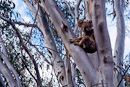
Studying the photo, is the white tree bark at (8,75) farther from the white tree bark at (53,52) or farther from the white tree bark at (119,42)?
the white tree bark at (119,42)

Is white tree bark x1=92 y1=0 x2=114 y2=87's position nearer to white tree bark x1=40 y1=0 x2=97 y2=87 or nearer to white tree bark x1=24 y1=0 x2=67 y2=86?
white tree bark x1=40 y1=0 x2=97 y2=87

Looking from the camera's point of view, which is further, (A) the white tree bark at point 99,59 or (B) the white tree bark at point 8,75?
(B) the white tree bark at point 8,75

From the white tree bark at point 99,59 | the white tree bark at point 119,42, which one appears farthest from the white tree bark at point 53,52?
the white tree bark at point 119,42

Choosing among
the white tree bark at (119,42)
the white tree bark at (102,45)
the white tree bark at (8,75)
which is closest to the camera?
the white tree bark at (102,45)

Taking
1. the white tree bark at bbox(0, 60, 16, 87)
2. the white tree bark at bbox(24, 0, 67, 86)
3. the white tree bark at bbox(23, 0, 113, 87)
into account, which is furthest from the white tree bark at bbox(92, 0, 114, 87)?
the white tree bark at bbox(0, 60, 16, 87)

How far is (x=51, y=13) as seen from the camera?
1.57m

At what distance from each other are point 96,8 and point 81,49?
32 centimetres

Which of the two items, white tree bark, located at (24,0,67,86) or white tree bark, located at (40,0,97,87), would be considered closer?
white tree bark, located at (40,0,97,87)

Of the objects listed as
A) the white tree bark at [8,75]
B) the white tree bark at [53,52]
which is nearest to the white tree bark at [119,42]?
the white tree bark at [53,52]

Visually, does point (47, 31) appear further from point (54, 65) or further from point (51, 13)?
point (51, 13)

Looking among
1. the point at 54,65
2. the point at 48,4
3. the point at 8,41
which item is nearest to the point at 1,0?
the point at 8,41

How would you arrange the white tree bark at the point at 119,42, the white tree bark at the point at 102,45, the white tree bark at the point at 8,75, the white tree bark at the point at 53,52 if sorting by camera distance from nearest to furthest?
the white tree bark at the point at 102,45, the white tree bark at the point at 8,75, the white tree bark at the point at 53,52, the white tree bark at the point at 119,42

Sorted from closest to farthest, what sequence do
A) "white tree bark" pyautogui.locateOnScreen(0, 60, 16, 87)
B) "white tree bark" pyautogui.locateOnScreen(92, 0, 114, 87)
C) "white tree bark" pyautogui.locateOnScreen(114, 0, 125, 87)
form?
1. "white tree bark" pyautogui.locateOnScreen(92, 0, 114, 87)
2. "white tree bark" pyautogui.locateOnScreen(0, 60, 16, 87)
3. "white tree bark" pyautogui.locateOnScreen(114, 0, 125, 87)

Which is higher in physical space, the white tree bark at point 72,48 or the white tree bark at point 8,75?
the white tree bark at point 72,48
